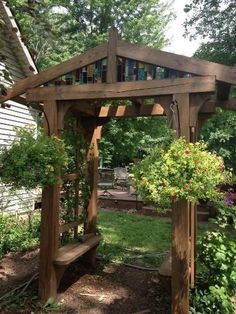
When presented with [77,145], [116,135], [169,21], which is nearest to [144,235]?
[77,145]

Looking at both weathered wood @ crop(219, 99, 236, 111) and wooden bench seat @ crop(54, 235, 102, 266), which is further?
weathered wood @ crop(219, 99, 236, 111)

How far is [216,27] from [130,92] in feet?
26.7

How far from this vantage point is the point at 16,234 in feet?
23.2

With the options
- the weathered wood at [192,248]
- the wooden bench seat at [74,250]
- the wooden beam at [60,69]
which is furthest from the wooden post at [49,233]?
the weathered wood at [192,248]

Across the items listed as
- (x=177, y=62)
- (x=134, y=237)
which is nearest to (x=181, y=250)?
(x=177, y=62)

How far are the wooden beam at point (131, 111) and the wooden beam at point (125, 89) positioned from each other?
125 centimetres

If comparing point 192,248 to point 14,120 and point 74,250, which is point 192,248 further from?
point 14,120

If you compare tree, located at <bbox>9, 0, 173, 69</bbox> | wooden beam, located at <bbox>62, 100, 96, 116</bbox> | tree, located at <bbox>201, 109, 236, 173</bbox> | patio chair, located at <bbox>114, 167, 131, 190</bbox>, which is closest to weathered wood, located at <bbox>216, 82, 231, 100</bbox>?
wooden beam, located at <bbox>62, 100, 96, 116</bbox>

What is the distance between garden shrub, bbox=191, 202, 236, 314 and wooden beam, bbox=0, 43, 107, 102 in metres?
2.19

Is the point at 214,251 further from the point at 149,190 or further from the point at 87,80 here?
the point at 87,80

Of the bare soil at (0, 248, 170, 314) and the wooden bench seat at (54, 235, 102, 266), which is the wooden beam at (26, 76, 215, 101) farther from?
the bare soil at (0, 248, 170, 314)

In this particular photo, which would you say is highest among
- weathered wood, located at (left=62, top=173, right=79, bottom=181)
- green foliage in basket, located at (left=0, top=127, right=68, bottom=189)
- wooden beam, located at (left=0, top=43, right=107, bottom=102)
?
wooden beam, located at (left=0, top=43, right=107, bottom=102)

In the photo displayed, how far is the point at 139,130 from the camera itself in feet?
57.6

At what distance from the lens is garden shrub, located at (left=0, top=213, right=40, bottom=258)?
6637 millimetres
